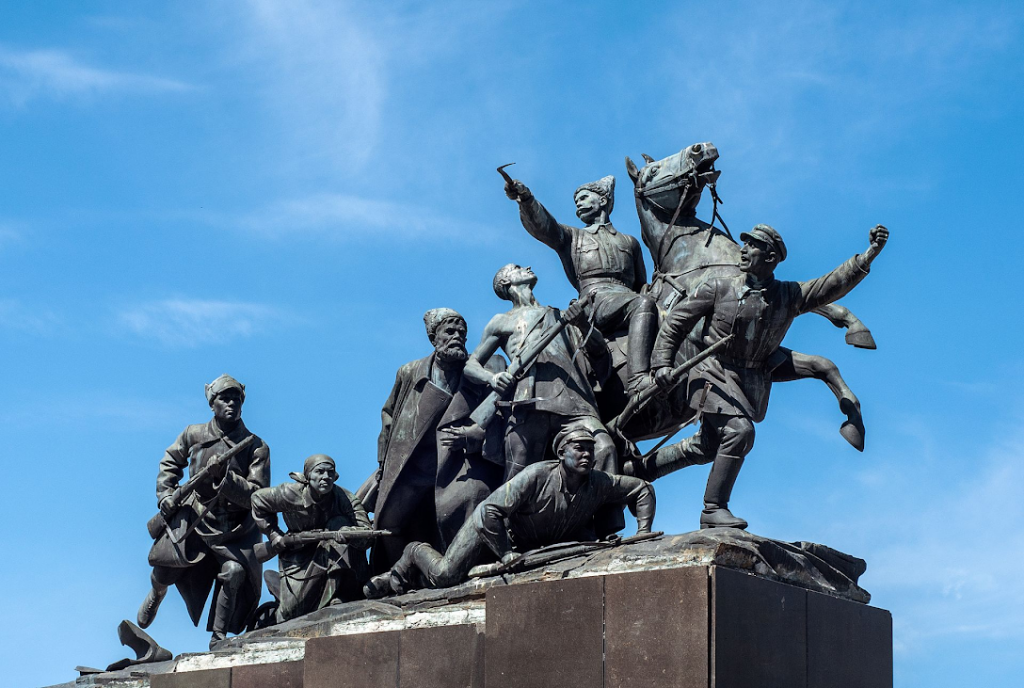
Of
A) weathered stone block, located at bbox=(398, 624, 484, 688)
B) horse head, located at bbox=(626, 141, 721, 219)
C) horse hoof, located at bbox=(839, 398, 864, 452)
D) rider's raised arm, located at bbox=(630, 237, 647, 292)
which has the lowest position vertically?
weathered stone block, located at bbox=(398, 624, 484, 688)

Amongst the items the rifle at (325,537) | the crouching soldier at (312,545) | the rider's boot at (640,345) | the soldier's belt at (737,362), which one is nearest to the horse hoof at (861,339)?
the soldier's belt at (737,362)

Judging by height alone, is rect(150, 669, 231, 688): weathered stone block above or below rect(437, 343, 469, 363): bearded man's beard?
below

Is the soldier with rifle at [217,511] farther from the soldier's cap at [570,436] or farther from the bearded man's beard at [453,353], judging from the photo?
the soldier's cap at [570,436]

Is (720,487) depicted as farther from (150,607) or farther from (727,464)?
(150,607)

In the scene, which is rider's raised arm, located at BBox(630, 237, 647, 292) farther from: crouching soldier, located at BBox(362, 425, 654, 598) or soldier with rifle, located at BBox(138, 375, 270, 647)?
soldier with rifle, located at BBox(138, 375, 270, 647)

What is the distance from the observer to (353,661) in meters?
10.5

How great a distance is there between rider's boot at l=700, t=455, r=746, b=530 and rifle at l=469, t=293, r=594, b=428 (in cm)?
151

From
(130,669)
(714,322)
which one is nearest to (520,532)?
(714,322)

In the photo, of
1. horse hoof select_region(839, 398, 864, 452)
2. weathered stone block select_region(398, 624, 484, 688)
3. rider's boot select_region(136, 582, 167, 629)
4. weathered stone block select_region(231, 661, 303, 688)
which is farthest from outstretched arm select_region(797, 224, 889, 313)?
rider's boot select_region(136, 582, 167, 629)

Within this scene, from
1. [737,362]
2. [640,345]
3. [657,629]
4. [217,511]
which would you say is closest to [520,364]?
[640,345]

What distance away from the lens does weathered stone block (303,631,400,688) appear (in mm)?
10266

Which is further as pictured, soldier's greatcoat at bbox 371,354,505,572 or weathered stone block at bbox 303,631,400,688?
soldier's greatcoat at bbox 371,354,505,572

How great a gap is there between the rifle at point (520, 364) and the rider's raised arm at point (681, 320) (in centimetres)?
71

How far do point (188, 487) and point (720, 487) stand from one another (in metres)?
4.87
